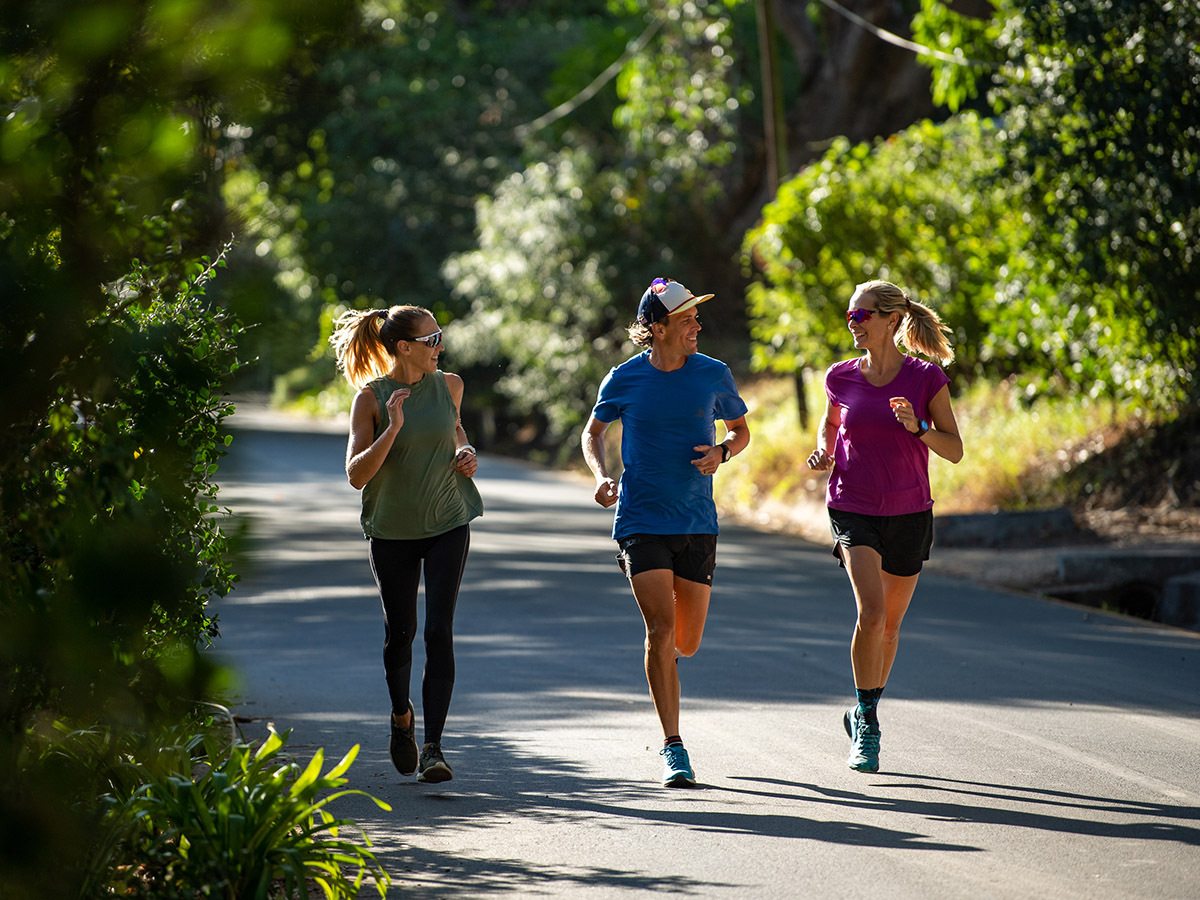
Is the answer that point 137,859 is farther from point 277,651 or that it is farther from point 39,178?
point 277,651

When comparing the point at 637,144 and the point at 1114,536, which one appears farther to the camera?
the point at 637,144

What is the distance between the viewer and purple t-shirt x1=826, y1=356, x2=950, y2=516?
7.70 metres

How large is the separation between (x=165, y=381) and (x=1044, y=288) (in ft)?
55.4

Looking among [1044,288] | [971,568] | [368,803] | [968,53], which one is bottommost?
[368,803]

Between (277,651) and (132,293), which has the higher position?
(132,293)

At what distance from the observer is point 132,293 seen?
5.04 m

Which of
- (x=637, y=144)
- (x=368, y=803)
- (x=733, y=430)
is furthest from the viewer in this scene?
(x=637, y=144)

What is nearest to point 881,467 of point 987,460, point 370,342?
point 370,342

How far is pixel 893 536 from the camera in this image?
7.71 meters

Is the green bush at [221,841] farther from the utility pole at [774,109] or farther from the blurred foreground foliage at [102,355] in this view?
the utility pole at [774,109]

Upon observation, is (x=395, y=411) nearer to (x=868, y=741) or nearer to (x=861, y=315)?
(x=861, y=315)

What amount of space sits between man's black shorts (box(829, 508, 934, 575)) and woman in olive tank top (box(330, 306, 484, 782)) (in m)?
1.57

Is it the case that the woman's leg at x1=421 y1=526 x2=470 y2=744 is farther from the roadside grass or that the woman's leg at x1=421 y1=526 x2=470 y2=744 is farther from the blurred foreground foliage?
the roadside grass

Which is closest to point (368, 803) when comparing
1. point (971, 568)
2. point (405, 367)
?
point (405, 367)
